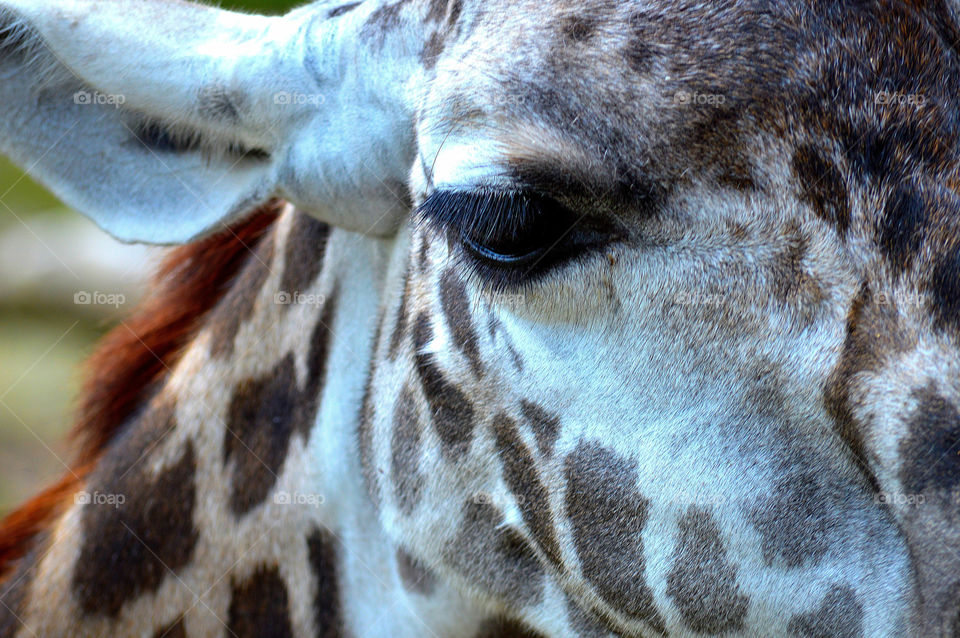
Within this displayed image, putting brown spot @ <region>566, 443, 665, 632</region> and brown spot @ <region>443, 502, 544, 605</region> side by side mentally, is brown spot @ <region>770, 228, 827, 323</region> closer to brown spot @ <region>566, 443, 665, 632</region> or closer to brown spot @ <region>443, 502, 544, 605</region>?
brown spot @ <region>566, 443, 665, 632</region>

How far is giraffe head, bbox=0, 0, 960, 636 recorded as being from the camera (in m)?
1.46

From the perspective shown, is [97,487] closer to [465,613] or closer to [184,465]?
[184,465]

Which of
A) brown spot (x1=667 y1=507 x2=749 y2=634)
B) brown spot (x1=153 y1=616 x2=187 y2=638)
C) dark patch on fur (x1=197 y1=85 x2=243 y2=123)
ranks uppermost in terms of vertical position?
dark patch on fur (x1=197 y1=85 x2=243 y2=123)

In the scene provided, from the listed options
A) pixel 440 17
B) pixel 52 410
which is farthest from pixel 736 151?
pixel 52 410

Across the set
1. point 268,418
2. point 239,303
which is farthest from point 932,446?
point 239,303

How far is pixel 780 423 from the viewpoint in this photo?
5.06 ft

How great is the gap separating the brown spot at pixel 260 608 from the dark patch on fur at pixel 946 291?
1641mm

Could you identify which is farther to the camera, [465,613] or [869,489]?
[465,613]

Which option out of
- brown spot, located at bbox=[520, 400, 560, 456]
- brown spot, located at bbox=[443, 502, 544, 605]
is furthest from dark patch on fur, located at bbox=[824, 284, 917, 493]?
brown spot, located at bbox=[443, 502, 544, 605]

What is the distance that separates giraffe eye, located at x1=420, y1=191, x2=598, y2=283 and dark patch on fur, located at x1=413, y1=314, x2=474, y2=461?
0.30m

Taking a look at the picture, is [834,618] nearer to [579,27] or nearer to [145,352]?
[579,27]

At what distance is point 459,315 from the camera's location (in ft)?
6.46

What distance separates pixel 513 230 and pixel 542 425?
15.0 inches

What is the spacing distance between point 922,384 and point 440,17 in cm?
117
